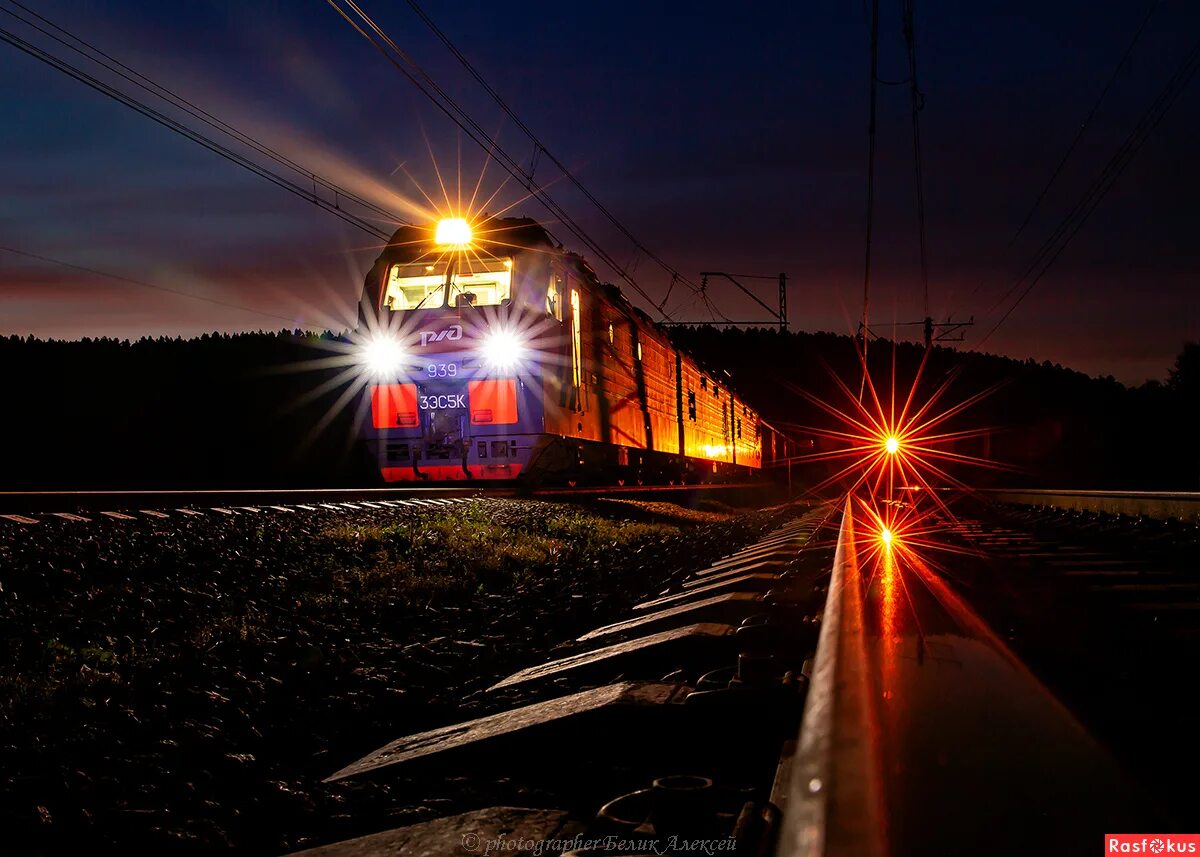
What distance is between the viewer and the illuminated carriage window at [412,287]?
44.9 ft

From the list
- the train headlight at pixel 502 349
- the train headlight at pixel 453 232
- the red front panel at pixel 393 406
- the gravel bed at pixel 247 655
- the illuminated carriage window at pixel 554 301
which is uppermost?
the train headlight at pixel 453 232

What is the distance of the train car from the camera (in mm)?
13016

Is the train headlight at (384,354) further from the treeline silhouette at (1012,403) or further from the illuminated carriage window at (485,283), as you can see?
the treeline silhouette at (1012,403)

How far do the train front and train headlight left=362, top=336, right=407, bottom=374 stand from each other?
0.01 metres

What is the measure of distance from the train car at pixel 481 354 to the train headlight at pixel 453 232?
15mm

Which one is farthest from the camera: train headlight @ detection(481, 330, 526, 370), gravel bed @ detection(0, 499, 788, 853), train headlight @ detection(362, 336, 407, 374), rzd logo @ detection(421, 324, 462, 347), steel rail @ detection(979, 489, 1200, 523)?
train headlight @ detection(362, 336, 407, 374)

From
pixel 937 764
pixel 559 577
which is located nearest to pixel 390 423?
pixel 559 577

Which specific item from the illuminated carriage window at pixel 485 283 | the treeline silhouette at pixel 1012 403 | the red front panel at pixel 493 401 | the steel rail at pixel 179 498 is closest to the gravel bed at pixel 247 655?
the steel rail at pixel 179 498

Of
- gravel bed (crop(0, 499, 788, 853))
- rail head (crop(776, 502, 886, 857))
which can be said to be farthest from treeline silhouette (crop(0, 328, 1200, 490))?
rail head (crop(776, 502, 886, 857))

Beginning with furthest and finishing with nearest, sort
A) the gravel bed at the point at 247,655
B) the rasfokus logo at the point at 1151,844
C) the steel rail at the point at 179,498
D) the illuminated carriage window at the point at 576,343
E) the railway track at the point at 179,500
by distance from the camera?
the illuminated carriage window at the point at 576,343
the steel rail at the point at 179,498
the railway track at the point at 179,500
the gravel bed at the point at 247,655
the rasfokus logo at the point at 1151,844

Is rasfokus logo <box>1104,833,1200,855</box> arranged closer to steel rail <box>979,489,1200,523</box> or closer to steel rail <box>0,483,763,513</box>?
steel rail <box>0,483,763,513</box>

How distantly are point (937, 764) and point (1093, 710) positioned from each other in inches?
31.5

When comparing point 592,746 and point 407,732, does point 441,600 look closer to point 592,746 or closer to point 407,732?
point 407,732

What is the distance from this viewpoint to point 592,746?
Result: 7.89 ft
